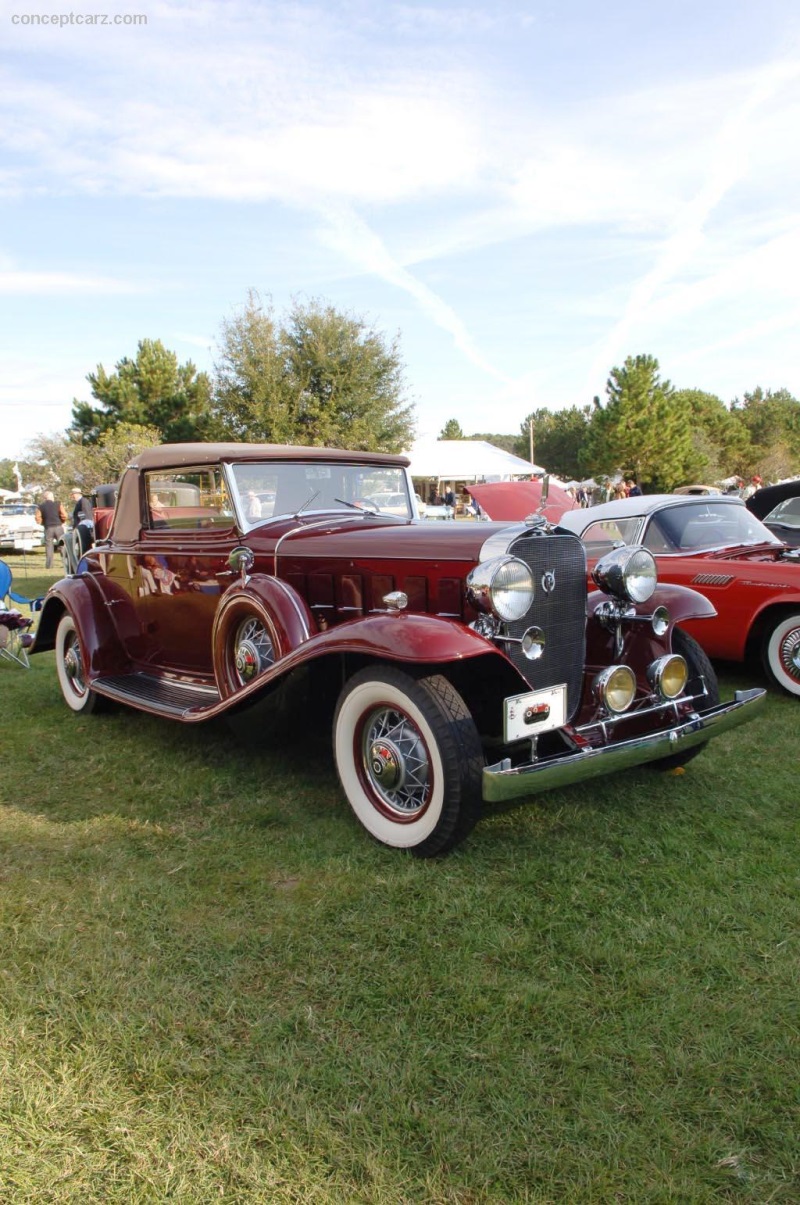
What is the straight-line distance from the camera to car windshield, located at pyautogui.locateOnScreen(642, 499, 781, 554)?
627 cm

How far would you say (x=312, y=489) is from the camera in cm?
462

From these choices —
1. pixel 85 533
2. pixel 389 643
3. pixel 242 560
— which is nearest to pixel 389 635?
pixel 389 643

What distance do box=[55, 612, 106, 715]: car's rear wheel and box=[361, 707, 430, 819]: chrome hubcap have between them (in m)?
2.71

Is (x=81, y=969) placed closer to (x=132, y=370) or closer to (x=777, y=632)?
(x=777, y=632)

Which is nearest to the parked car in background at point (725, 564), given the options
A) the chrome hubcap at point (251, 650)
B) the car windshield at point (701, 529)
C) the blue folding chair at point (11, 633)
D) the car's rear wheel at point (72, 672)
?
the car windshield at point (701, 529)

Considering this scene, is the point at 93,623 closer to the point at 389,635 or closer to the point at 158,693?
the point at 158,693

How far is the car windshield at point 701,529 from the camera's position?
247 inches

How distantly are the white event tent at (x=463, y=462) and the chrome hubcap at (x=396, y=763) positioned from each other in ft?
78.3

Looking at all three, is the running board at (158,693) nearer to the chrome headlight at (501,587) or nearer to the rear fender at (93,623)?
the rear fender at (93,623)

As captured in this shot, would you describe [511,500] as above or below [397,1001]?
above

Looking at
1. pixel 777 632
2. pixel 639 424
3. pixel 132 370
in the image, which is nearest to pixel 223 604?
pixel 777 632

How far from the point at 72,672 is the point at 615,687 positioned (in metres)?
3.93

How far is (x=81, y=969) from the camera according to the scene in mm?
2465

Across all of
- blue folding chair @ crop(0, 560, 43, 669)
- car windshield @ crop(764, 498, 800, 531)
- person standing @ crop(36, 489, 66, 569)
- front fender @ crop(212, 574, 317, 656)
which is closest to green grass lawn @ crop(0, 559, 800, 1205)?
front fender @ crop(212, 574, 317, 656)
